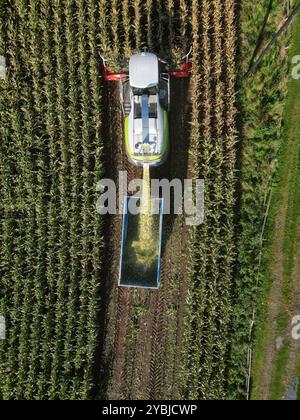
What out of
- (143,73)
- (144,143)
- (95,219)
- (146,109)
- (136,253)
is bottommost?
(136,253)

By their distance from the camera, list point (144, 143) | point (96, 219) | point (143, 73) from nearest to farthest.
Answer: point (143, 73) → point (144, 143) → point (96, 219)

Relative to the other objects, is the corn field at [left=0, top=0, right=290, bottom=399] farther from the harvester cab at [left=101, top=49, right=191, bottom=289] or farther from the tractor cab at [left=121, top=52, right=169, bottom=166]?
the tractor cab at [left=121, top=52, right=169, bottom=166]

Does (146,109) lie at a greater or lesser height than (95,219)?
greater

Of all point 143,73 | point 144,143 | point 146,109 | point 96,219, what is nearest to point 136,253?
point 96,219

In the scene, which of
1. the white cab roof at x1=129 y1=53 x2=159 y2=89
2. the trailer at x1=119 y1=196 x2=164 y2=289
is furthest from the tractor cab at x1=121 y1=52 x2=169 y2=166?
the trailer at x1=119 y1=196 x2=164 y2=289

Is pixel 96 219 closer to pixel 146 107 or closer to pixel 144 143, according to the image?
pixel 144 143

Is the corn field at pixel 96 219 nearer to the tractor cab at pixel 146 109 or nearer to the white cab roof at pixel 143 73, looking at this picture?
the tractor cab at pixel 146 109

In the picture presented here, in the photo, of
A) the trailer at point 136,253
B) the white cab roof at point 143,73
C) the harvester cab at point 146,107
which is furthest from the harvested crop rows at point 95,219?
the white cab roof at point 143,73
